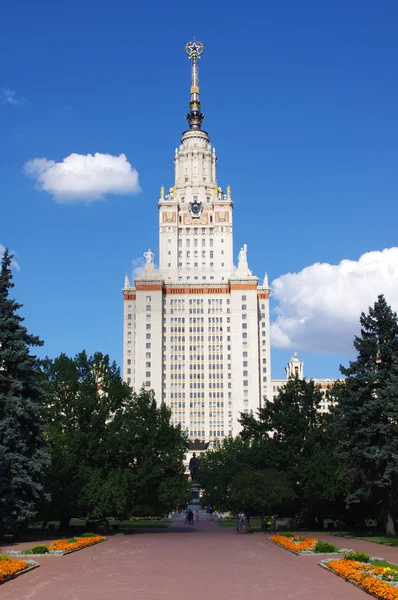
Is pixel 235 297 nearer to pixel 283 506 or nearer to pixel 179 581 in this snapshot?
pixel 283 506

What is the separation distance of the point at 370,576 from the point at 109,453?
30.1 metres

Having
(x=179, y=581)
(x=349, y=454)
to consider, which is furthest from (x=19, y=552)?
(x=349, y=454)

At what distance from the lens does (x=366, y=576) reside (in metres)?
19.9

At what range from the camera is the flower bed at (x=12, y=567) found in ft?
68.8

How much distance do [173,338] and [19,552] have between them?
111m

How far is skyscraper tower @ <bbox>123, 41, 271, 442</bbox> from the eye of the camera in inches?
5325

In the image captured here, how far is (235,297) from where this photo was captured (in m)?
139

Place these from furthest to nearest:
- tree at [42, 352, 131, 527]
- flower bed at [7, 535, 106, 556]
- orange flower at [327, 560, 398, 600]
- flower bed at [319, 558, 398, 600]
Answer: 1. tree at [42, 352, 131, 527]
2. flower bed at [7, 535, 106, 556]
3. flower bed at [319, 558, 398, 600]
4. orange flower at [327, 560, 398, 600]

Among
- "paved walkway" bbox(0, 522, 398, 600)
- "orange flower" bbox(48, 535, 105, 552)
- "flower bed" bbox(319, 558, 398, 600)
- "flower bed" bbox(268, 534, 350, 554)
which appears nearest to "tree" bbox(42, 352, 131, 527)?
"orange flower" bbox(48, 535, 105, 552)

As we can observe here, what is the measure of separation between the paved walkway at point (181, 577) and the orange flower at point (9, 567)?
13.0 inches

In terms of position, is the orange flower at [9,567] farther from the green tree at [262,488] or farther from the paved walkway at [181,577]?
the green tree at [262,488]

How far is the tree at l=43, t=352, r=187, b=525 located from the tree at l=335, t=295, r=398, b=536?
1325 cm

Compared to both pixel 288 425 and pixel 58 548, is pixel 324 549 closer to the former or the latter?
pixel 58 548

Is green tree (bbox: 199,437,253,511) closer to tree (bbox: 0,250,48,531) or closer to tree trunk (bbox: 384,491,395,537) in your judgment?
tree trunk (bbox: 384,491,395,537)
